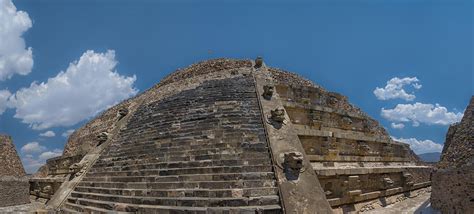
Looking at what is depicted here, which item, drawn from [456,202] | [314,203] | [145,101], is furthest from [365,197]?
[145,101]

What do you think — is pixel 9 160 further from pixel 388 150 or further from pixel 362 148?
pixel 388 150

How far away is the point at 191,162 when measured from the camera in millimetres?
9492

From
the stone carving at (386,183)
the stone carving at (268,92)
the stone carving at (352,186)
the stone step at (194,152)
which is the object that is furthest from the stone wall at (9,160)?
the stone carving at (386,183)

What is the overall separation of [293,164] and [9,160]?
60.9 ft

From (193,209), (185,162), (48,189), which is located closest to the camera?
(193,209)

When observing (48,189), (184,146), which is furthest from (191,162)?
(48,189)

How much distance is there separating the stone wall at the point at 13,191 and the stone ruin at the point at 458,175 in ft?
57.2

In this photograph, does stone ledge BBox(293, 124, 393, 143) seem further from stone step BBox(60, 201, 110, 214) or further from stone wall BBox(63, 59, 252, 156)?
stone step BBox(60, 201, 110, 214)

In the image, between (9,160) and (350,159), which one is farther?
(9,160)

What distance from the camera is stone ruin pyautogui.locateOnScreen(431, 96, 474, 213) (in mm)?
7625

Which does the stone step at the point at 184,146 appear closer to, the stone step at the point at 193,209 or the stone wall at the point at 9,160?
the stone step at the point at 193,209

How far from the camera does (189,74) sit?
16781 mm

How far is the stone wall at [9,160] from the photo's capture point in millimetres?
19436

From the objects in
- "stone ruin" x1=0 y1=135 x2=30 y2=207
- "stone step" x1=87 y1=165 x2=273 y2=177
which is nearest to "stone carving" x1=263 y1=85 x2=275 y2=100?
"stone step" x1=87 y1=165 x2=273 y2=177
